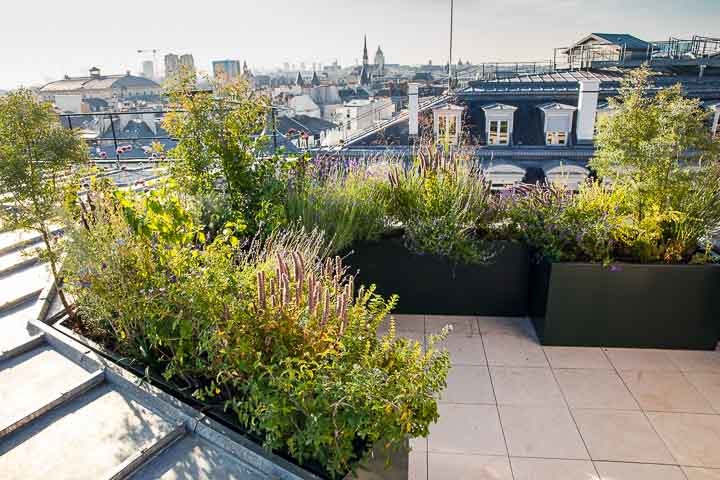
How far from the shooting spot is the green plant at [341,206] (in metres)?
3.31

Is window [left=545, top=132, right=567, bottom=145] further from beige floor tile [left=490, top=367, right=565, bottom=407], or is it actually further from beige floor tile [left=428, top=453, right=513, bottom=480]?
beige floor tile [left=428, top=453, right=513, bottom=480]

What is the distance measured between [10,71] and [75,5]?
1.54 m

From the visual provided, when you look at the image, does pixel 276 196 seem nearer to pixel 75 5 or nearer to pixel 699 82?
pixel 75 5

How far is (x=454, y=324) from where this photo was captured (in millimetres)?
3625

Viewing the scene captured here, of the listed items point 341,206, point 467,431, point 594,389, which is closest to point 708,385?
point 594,389

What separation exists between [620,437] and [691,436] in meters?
0.37

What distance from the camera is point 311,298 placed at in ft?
5.65

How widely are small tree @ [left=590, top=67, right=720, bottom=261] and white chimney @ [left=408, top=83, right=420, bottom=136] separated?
7.23 m

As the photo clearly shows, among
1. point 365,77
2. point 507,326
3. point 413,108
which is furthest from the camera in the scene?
point 365,77

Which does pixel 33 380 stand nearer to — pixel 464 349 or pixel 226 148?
pixel 226 148

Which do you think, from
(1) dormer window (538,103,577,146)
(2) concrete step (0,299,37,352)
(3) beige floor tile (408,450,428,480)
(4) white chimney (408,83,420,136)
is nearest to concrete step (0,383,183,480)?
(2) concrete step (0,299,37,352)

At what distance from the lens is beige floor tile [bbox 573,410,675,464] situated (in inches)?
91.1

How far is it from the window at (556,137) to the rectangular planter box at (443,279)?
9.49m

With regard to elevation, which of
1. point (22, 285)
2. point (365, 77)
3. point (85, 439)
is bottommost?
point (85, 439)
